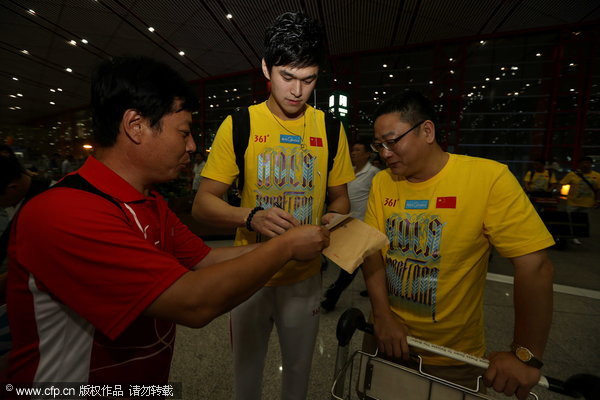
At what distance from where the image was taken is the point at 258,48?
981 centimetres

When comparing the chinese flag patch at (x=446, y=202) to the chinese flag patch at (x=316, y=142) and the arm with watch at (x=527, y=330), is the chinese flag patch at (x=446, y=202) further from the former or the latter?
the chinese flag patch at (x=316, y=142)

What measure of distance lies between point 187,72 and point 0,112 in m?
16.5

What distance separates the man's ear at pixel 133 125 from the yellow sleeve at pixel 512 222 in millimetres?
1343

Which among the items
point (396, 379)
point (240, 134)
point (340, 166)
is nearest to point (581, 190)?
point (340, 166)

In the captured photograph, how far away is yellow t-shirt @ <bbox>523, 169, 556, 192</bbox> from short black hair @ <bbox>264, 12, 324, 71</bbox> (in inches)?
314

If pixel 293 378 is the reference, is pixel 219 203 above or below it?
above

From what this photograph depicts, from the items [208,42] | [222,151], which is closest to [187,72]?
[208,42]

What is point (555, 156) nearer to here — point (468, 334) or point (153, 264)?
point (468, 334)

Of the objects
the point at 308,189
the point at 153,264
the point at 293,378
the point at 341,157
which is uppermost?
the point at 341,157

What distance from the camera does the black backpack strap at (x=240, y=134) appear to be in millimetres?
1358

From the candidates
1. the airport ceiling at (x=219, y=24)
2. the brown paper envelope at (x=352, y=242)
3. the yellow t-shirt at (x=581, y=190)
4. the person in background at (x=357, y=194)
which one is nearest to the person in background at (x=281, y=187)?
the brown paper envelope at (x=352, y=242)

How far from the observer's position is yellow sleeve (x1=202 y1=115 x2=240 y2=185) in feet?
4.52

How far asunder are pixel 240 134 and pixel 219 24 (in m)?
8.73

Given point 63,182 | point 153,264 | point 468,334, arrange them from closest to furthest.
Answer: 1. point 153,264
2. point 63,182
3. point 468,334
